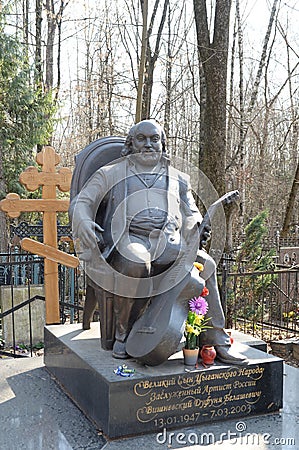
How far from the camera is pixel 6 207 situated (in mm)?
6176

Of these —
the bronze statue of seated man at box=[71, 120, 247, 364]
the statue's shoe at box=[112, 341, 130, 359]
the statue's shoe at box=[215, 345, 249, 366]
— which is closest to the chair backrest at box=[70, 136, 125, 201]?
the bronze statue of seated man at box=[71, 120, 247, 364]

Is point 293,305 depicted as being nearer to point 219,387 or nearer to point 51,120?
point 219,387

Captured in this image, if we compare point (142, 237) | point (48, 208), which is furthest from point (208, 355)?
point (48, 208)

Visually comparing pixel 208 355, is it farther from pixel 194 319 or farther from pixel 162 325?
pixel 162 325

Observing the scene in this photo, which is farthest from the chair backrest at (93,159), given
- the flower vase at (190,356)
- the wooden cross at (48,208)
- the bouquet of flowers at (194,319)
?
the wooden cross at (48,208)

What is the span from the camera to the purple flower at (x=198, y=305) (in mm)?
3543

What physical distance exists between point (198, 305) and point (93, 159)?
1546 millimetres

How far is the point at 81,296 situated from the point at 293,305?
423 cm

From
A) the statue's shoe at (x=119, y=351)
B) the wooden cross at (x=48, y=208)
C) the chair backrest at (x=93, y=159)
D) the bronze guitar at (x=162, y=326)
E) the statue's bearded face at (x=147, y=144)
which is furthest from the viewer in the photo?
the wooden cross at (x=48, y=208)

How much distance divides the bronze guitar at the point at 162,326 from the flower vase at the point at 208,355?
1.08 ft

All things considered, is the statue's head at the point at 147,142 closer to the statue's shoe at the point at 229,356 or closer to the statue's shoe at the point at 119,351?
the statue's shoe at the point at 119,351

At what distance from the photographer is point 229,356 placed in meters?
3.64

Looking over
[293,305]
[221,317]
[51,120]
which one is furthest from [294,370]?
[51,120]

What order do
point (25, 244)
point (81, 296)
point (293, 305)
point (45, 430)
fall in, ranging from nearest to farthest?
point (45, 430) < point (25, 244) < point (293, 305) < point (81, 296)
